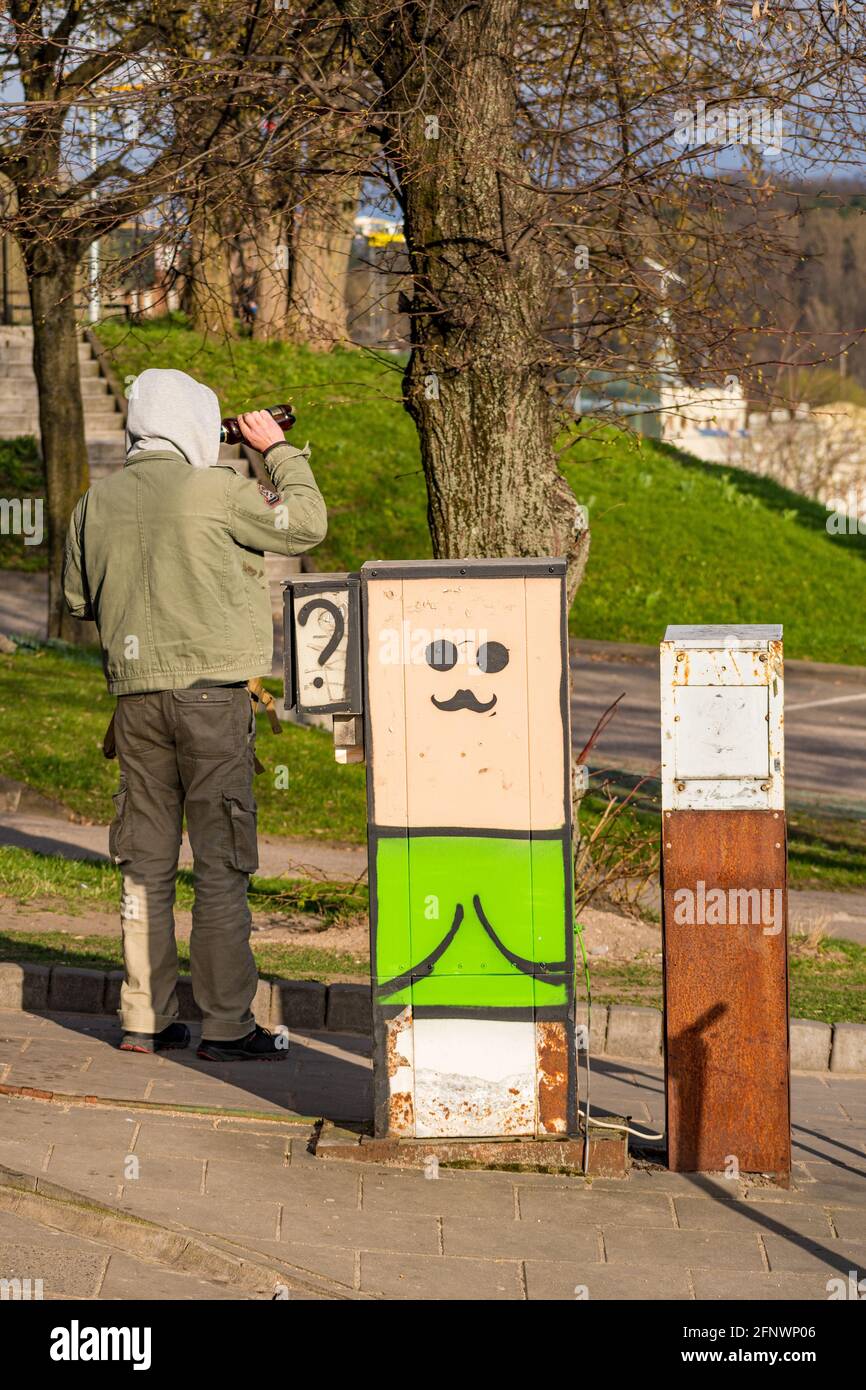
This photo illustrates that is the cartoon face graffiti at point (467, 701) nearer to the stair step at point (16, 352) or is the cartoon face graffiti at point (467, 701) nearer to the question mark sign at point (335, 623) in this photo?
the question mark sign at point (335, 623)

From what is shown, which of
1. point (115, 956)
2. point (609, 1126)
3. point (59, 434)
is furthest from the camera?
point (59, 434)

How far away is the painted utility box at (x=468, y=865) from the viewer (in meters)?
4.89

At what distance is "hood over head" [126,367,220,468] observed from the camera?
18.1ft

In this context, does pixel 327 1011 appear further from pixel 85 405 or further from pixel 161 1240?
pixel 85 405

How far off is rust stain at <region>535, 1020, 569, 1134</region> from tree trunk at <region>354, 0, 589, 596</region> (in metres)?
3.60

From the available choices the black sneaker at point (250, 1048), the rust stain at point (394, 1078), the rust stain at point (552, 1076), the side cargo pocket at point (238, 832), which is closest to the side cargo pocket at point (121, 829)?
the side cargo pocket at point (238, 832)

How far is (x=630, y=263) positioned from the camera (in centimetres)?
855

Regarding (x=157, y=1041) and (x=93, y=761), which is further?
(x=93, y=761)

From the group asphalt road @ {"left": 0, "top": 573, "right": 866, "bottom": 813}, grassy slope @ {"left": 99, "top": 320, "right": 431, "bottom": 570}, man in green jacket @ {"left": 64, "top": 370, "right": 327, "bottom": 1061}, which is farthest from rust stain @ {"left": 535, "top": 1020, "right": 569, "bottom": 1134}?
grassy slope @ {"left": 99, "top": 320, "right": 431, "bottom": 570}

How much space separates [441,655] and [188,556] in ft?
3.21

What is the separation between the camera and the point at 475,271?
25.8 feet

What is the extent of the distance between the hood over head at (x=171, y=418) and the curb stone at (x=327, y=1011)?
2225 millimetres

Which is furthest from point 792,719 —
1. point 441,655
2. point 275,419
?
point 441,655

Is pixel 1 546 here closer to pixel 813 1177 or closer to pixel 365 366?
pixel 365 366
